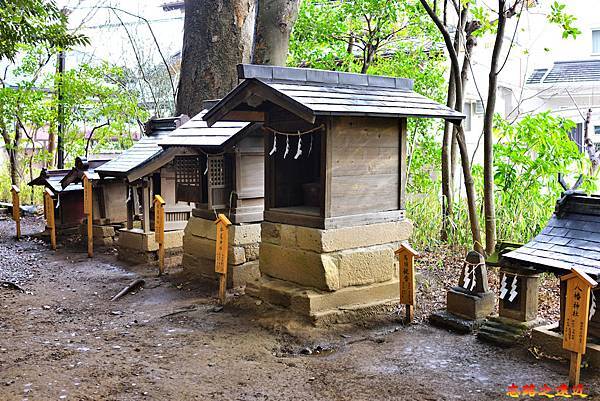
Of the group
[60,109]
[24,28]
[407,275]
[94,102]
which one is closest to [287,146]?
[407,275]

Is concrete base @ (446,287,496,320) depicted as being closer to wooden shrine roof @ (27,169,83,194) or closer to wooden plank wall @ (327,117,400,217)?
wooden plank wall @ (327,117,400,217)

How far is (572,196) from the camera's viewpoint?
5.84m

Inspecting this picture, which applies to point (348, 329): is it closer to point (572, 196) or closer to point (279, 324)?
point (279, 324)

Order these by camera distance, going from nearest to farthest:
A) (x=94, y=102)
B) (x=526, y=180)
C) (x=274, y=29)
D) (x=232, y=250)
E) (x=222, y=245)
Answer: (x=222, y=245) < (x=232, y=250) < (x=526, y=180) < (x=274, y=29) < (x=94, y=102)

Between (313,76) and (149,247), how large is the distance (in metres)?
5.25

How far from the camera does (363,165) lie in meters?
6.95

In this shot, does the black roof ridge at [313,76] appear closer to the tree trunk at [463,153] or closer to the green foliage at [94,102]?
the tree trunk at [463,153]

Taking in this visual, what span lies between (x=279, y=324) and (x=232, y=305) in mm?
1225

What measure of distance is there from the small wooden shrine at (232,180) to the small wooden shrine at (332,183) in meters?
0.70

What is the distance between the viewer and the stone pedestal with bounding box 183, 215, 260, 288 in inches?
333

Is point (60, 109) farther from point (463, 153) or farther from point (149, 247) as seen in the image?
point (463, 153)

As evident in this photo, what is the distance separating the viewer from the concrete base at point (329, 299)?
6.61 meters

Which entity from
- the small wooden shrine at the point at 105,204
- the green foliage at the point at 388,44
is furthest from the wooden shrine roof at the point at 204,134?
the green foliage at the point at 388,44

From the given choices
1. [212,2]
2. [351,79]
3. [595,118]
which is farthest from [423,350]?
[595,118]
